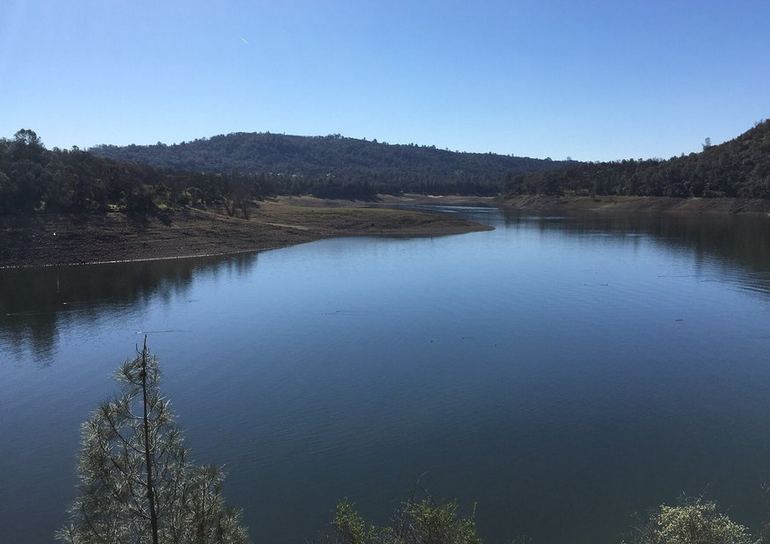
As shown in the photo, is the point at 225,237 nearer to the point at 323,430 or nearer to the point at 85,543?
the point at 323,430

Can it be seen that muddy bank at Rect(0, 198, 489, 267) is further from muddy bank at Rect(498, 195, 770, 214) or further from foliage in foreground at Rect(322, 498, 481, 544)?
muddy bank at Rect(498, 195, 770, 214)

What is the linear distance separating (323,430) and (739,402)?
1518 cm

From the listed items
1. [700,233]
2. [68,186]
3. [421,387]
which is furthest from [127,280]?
[700,233]

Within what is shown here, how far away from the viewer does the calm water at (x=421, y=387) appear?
50.4ft

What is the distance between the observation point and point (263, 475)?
16281 millimetres

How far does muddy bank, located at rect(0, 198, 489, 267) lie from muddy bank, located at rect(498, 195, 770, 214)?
55.3 meters

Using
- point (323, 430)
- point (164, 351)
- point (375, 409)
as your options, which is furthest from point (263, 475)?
point (164, 351)

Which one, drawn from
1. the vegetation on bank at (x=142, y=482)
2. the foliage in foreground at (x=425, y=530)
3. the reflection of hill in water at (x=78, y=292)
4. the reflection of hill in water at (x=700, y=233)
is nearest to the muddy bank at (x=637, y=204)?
the reflection of hill in water at (x=700, y=233)

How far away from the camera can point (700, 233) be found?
82.2 metres

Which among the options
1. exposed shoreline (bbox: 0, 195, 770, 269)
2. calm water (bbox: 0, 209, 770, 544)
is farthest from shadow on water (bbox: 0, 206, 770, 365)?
exposed shoreline (bbox: 0, 195, 770, 269)

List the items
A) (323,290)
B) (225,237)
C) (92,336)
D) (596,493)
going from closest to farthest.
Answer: (596,493), (92,336), (323,290), (225,237)

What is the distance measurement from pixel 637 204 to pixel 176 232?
10407 cm

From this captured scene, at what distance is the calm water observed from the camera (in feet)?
50.4

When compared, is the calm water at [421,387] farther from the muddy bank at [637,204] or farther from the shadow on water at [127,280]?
the muddy bank at [637,204]
